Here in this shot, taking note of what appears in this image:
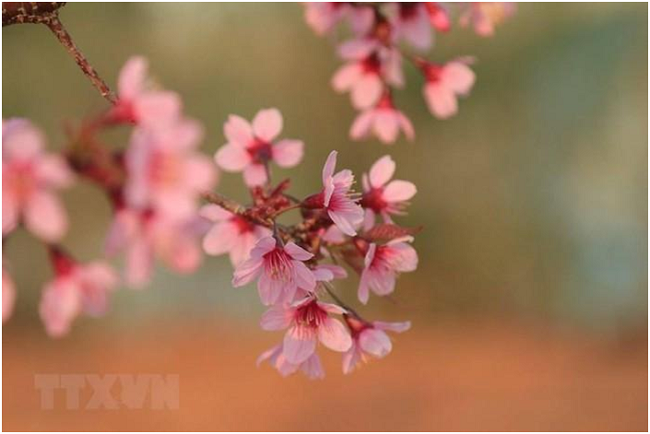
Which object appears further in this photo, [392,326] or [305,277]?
[392,326]

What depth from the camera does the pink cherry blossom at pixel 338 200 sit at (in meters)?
0.59

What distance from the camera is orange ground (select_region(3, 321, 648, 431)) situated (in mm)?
4871

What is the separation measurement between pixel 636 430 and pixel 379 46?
379 centimetres

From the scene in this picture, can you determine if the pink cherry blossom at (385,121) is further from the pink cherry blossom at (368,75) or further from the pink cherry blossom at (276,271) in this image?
the pink cherry blossom at (276,271)

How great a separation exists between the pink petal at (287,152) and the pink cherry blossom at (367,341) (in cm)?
16

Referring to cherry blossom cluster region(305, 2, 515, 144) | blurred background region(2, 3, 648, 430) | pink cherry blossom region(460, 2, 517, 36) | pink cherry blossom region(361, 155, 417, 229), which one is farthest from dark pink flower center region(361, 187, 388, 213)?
blurred background region(2, 3, 648, 430)

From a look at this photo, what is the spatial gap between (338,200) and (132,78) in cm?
18

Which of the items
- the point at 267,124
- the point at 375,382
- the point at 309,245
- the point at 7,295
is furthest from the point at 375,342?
the point at 375,382

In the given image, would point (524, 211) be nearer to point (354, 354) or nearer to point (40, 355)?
point (40, 355)

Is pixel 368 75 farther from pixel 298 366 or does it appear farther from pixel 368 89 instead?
pixel 298 366

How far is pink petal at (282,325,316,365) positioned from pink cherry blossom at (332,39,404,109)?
1.28 ft

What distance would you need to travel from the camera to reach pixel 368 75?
1004 millimetres

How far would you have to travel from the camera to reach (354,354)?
72 centimetres

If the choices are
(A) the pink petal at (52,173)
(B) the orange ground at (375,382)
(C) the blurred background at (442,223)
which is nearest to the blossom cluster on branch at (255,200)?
(A) the pink petal at (52,173)
